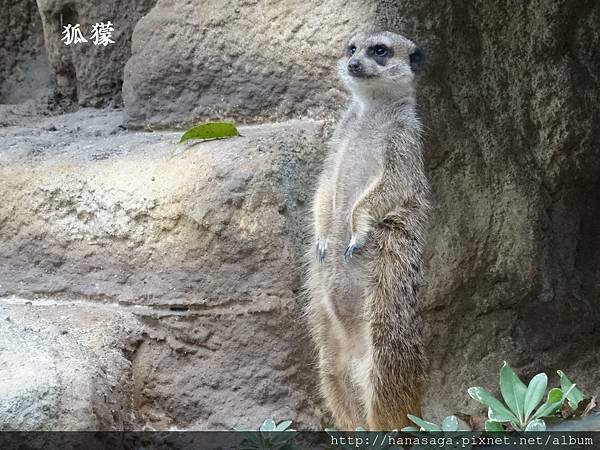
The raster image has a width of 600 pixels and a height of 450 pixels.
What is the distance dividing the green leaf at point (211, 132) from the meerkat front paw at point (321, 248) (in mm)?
450

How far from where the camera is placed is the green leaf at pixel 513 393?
188cm

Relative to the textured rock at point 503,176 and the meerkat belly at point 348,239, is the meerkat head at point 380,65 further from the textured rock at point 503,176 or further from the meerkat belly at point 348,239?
the textured rock at point 503,176

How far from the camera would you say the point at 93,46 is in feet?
11.9

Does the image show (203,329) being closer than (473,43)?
Yes

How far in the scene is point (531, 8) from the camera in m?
3.07

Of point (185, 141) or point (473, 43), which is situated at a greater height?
point (473, 43)

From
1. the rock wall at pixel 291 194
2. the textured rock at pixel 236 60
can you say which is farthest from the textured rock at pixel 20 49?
the textured rock at pixel 236 60

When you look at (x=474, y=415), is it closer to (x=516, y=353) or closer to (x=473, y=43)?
(x=516, y=353)

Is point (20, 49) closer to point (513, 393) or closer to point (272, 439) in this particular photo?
point (272, 439)

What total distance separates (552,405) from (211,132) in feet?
4.34

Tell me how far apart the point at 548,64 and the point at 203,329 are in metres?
1.44

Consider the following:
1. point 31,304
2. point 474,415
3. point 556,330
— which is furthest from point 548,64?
point 31,304

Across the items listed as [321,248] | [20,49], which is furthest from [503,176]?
[20,49]

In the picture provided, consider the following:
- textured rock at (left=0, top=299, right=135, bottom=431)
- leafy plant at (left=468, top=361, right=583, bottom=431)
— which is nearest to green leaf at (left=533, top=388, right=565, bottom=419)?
leafy plant at (left=468, top=361, right=583, bottom=431)
